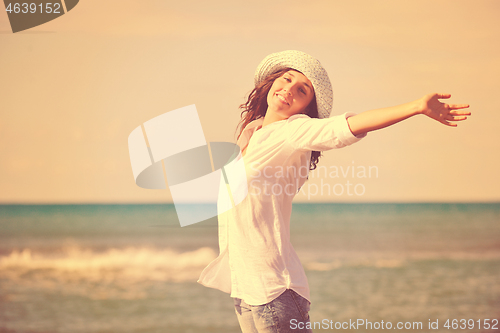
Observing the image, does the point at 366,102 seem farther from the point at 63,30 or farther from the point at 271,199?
the point at 271,199

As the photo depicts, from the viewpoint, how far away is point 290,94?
1.03 m

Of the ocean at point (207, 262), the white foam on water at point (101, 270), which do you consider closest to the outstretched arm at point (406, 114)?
the ocean at point (207, 262)

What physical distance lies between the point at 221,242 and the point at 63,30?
481cm

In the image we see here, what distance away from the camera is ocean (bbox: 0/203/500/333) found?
4.16m

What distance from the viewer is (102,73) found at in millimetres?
5324

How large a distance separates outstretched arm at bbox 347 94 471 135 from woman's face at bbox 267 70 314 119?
0.94ft

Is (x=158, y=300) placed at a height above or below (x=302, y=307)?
below

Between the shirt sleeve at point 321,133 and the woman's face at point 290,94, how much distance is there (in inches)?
6.6

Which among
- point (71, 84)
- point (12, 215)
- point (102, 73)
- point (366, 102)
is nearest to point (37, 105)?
point (71, 84)

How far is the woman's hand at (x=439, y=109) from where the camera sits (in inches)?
28.1

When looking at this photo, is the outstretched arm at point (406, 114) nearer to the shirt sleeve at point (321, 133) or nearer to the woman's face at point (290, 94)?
the shirt sleeve at point (321, 133)

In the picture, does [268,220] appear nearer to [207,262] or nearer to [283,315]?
[283,315]

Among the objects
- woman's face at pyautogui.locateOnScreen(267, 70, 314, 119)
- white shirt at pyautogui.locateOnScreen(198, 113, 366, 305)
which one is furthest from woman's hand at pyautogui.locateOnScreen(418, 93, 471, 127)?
woman's face at pyautogui.locateOnScreen(267, 70, 314, 119)

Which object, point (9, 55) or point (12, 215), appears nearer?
point (9, 55)
